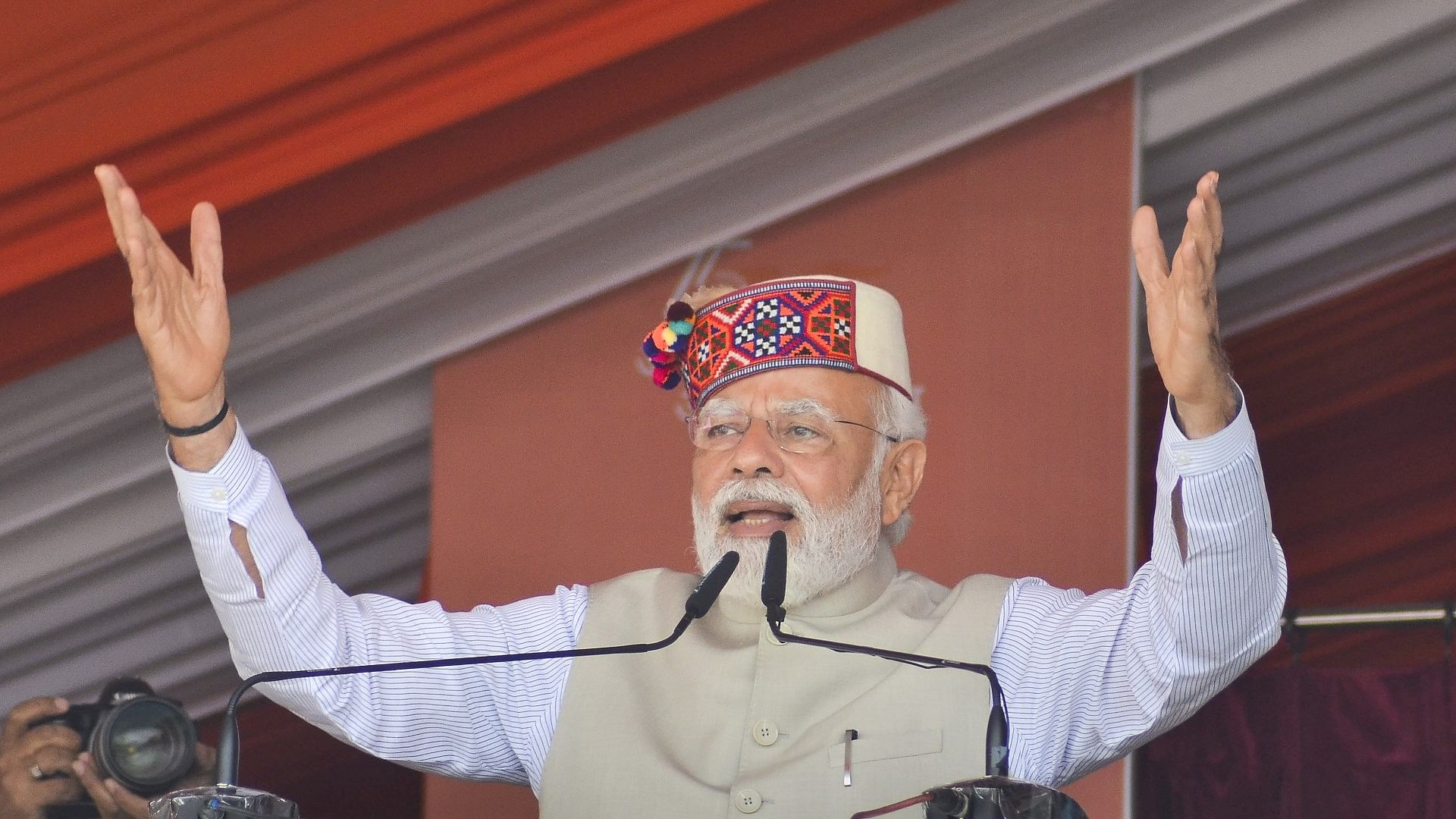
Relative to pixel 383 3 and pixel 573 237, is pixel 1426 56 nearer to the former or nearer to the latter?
pixel 573 237

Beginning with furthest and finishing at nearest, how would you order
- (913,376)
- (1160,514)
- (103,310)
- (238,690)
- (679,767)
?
1. (913,376)
2. (103,310)
3. (679,767)
4. (1160,514)
5. (238,690)

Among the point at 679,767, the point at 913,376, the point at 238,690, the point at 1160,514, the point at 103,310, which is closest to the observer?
the point at 238,690

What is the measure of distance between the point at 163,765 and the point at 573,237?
1188 millimetres

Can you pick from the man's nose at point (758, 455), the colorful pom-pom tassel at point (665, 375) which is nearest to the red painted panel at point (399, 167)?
the colorful pom-pom tassel at point (665, 375)

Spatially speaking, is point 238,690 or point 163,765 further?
point 163,765

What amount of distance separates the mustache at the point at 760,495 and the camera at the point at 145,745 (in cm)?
103

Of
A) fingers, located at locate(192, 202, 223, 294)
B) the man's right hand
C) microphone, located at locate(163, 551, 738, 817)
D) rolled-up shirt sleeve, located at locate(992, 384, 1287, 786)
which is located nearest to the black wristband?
the man's right hand

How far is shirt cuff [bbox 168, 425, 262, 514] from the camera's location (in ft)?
7.42

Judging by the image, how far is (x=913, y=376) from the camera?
10.8 ft

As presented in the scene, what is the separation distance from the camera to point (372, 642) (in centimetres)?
248

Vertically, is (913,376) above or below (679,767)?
above

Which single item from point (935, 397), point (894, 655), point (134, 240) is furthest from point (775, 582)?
point (935, 397)

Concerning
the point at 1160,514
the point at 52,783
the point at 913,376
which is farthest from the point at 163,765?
the point at 1160,514

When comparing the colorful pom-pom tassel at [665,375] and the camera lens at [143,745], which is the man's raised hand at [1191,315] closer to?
the colorful pom-pom tassel at [665,375]
